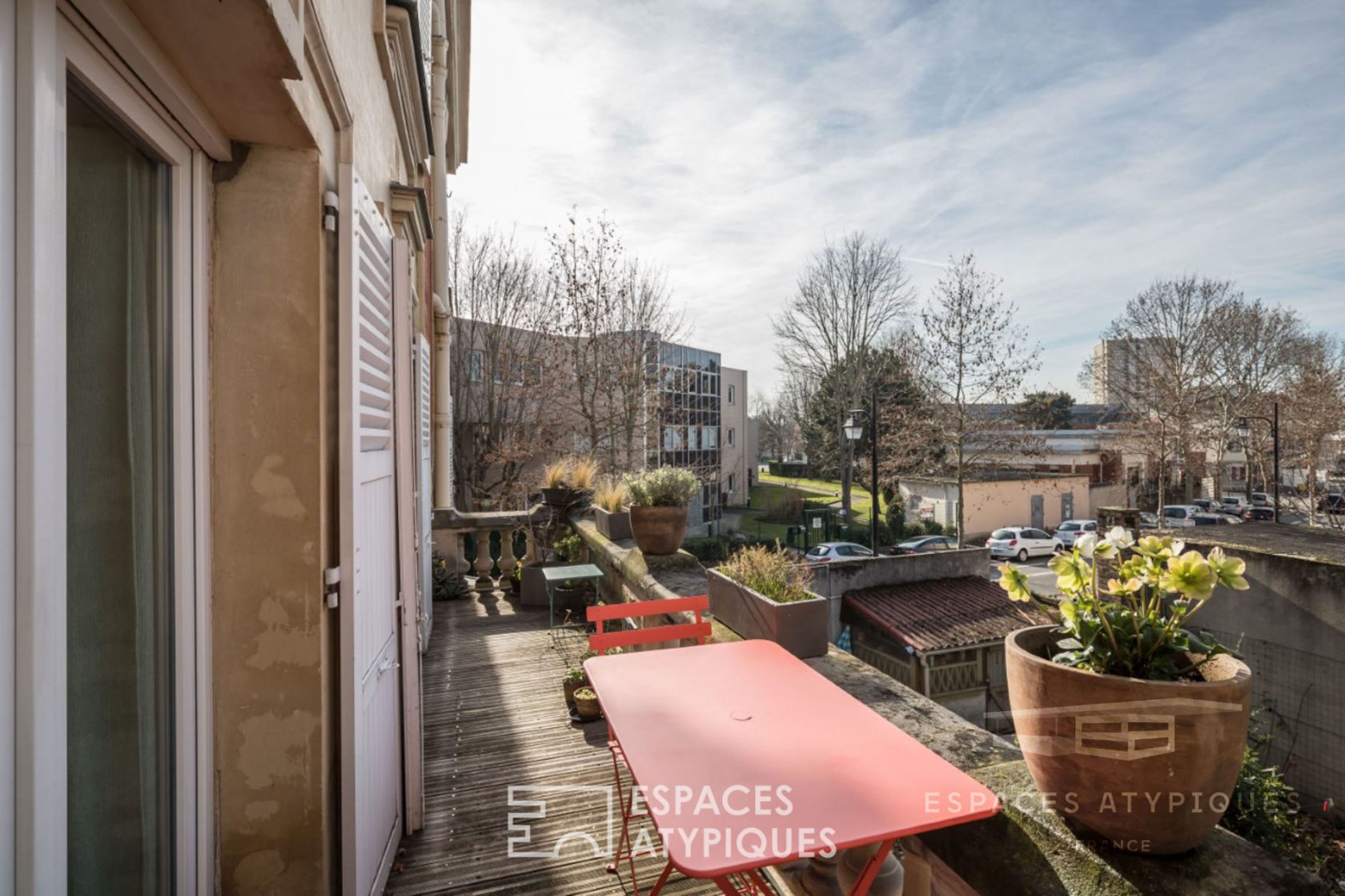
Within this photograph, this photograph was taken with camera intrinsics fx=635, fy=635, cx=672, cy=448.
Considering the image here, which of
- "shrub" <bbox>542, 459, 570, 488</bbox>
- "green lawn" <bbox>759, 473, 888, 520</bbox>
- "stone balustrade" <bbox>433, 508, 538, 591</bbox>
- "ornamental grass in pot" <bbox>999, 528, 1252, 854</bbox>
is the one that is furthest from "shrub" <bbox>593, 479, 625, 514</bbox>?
→ "green lawn" <bbox>759, 473, 888, 520</bbox>

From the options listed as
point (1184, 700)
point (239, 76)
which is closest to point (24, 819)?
point (239, 76)

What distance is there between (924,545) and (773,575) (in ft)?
68.8

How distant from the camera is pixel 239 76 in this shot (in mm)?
1506

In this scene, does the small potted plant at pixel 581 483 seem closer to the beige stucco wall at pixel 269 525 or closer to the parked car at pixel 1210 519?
the beige stucco wall at pixel 269 525

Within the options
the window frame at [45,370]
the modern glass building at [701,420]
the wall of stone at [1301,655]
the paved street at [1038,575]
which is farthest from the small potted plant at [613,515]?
the modern glass building at [701,420]

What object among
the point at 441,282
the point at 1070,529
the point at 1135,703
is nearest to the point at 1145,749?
the point at 1135,703

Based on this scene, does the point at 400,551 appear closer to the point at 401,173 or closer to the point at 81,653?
the point at 81,653

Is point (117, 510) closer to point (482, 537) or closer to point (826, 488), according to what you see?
point (482, 537)

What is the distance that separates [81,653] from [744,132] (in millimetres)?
5255

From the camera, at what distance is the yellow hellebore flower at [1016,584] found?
5.73 feet

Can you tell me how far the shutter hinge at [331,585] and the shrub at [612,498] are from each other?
4.16m

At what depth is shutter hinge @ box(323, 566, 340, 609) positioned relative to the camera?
76.2 inches

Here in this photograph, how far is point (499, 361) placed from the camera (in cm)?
1805

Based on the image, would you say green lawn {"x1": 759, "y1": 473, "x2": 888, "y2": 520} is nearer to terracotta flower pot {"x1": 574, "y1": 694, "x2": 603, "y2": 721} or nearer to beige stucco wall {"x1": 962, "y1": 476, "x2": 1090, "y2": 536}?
beige stucco wall {"x1": 962, "y1": 476, "x2": 1090, "y2": 536}
